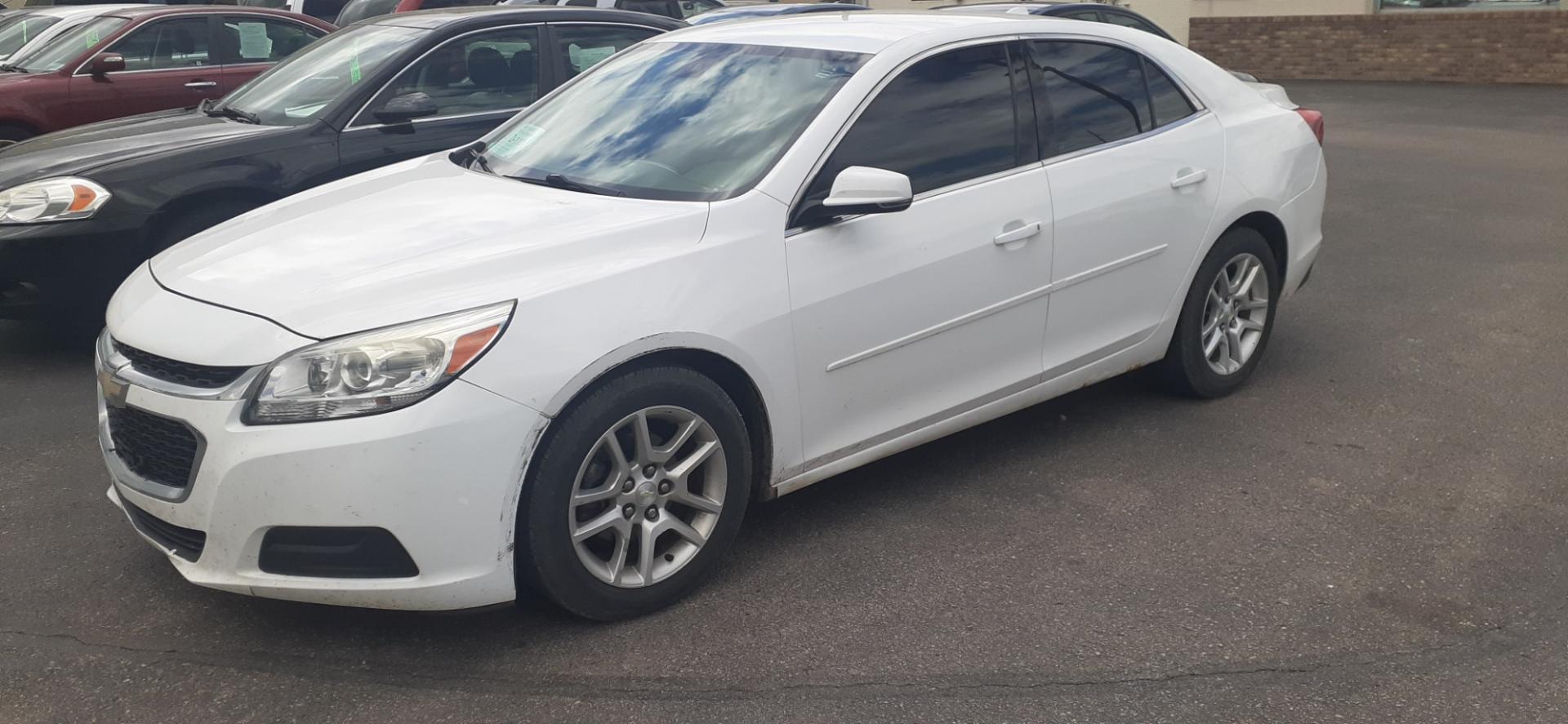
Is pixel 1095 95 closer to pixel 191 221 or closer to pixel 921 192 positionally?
pixel 921 192

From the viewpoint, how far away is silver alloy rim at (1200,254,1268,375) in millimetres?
5438

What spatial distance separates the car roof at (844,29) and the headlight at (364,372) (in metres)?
1.80

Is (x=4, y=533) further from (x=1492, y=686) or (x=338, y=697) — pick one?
(x=1492, y=686)

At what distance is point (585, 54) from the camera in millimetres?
7504

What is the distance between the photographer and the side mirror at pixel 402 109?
6645 millimetres

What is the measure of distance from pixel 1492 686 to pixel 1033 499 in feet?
5.07

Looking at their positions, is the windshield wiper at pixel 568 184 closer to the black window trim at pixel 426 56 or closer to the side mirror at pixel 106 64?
the black window trim at pixel 426 56

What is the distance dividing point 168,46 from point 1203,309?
7.64 meters

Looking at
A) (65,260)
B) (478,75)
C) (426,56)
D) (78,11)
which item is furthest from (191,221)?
(78,11)

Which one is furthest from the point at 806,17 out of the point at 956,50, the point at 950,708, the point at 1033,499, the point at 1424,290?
the point at 1424,290

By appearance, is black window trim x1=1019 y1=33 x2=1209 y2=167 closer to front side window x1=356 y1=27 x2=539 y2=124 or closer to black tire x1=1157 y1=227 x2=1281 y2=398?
black tire x1=1157 y1=227 x2=1281 y2=398

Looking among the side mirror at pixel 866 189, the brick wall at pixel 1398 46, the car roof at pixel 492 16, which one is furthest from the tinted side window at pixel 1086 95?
the brick wall at pixel 1398 46

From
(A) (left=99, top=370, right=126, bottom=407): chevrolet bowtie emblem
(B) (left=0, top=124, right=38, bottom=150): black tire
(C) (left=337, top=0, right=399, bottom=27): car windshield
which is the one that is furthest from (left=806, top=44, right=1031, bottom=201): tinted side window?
(C) (left=337, top=0, right=399, bottom=27): car windshield

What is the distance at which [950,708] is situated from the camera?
3.28 m
